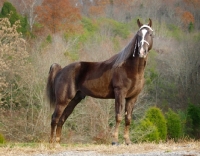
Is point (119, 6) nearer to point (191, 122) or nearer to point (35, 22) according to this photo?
point (35, 22)

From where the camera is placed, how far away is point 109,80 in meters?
11.2

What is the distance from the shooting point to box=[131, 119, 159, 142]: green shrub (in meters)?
24.1

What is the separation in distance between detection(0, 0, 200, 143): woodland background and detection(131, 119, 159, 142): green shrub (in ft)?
0.19

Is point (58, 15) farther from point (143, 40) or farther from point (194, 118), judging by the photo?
point (143, 40)

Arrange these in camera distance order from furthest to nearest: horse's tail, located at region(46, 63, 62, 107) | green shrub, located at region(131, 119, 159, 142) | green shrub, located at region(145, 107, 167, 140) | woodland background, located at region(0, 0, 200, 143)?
woodland background, located at region(0, 0, 200, 143) → green shrub, located at region(145, 107, 167, 140) → green shrub, located at region(131, 119, 159, 142) → horse's tail, located at region(46, 63, 62, 107)

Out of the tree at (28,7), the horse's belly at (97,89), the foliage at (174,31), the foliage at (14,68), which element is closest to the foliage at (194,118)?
the foliage at (14,68)

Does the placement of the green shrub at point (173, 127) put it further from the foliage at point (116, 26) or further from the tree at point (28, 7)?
the tree at point (28, 7)

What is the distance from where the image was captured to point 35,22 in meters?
56.8

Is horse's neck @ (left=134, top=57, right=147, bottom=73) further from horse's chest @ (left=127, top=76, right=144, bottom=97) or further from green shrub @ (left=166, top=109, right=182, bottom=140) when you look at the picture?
green shrub @ (left=166, top=109, right=182, bottom=140)

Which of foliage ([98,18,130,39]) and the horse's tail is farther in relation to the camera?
foliage ([98,18,130,39])

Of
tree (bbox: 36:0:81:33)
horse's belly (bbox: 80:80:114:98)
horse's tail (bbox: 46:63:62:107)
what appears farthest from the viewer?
tree (bbox: 36:0:81:33)

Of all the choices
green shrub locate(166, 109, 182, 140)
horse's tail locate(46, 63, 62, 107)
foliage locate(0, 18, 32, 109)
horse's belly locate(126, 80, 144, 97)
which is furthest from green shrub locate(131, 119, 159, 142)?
horse's belly locate(126, 80, 144, 97)

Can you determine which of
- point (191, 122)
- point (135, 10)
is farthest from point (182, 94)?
point (135, 10)

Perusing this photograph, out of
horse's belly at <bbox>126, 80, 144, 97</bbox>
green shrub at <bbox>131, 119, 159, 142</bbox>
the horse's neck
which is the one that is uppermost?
the horse's neck
